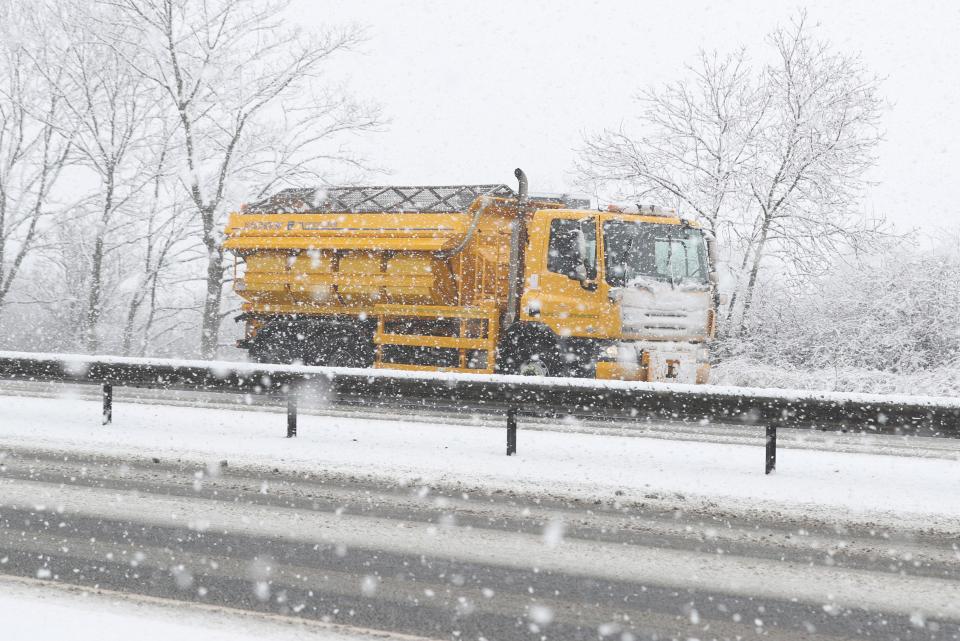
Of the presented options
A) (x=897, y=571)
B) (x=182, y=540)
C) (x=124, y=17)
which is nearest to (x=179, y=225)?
(x=124, y=17)

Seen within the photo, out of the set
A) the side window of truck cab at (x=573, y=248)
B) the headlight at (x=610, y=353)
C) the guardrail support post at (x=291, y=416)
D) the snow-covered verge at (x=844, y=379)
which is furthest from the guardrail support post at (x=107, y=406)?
the snow-covered verge at (x=844, y=379)

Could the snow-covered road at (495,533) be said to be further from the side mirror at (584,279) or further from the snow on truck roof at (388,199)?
the snow on truck roof at (388,199)

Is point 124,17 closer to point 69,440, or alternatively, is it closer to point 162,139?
point 162,139

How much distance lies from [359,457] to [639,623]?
4307mm

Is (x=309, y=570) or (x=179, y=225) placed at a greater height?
(x=179, y=225)

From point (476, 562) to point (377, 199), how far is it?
8849 millimetres

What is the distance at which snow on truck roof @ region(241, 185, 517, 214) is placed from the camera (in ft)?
40.0

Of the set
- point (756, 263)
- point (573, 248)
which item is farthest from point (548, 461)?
point (756, 263)

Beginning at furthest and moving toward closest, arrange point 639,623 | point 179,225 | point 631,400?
point 179,225
point 631,400
point 639,623

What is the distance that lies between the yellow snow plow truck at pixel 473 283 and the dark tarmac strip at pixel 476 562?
5278 millimetres

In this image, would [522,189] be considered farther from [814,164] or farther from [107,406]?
[814,164]

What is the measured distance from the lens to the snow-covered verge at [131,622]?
338cm

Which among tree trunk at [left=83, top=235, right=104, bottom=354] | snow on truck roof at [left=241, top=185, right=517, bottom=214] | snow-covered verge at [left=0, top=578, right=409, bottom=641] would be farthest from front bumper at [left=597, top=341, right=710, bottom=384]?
tree trunk at [left=83, top=235, right=104, bottom=354]

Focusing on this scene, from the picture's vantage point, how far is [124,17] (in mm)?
19156
